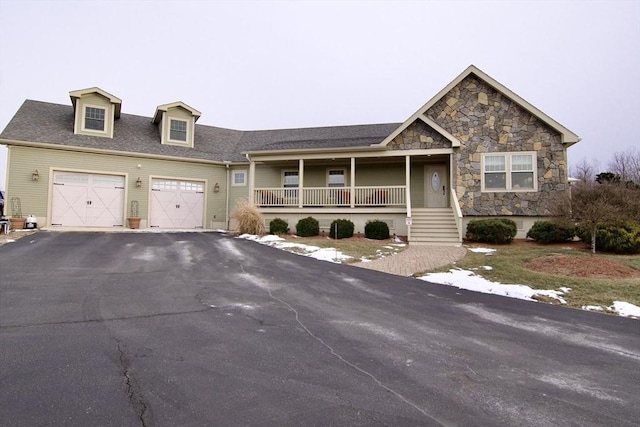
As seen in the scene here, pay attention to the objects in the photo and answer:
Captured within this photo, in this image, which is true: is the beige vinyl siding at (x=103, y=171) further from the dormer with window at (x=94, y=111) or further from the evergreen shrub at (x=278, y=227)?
the evergreen shrub at (x=278, y=227)

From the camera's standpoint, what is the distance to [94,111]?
A: 59.2ft

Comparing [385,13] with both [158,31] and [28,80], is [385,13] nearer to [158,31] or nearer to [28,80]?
[158,31]

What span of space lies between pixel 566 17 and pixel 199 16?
21.2 m

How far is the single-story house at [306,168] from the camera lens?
15282mm

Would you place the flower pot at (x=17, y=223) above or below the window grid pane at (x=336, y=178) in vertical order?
below

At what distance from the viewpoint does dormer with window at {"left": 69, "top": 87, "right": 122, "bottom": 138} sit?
690 inches

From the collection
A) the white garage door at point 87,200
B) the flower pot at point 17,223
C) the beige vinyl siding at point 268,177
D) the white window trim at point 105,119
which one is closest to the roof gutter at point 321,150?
the beige vinyl siding at point 268,177

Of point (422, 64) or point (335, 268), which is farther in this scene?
point (422, 64)

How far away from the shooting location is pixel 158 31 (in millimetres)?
22000

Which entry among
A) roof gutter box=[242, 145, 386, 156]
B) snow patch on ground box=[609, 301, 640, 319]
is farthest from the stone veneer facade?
snow patch on ground box=[609, 301, 640, 319]

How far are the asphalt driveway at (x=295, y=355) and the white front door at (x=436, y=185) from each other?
10.7 metres

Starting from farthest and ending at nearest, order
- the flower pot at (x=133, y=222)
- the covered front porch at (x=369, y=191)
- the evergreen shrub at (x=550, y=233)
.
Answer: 1. the flower pot at (x=133, y=222)
2. the covered front porch at (x=369, y=191)
3. the evergreen shrub at (x=550, y=233)

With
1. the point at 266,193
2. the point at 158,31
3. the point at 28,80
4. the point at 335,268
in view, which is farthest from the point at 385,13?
the point at 28,80

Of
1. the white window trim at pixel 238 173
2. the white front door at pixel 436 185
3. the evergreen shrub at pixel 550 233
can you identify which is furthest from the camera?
the white window trim at pixel 238 173
